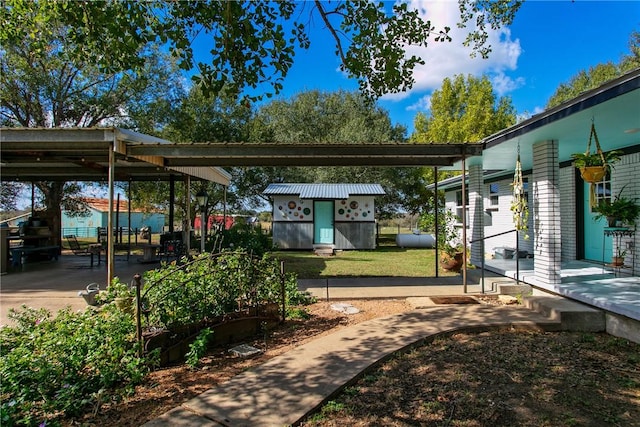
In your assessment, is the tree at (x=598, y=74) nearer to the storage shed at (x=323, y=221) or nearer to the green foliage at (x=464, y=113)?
the green foliage at (x=464, y=113)

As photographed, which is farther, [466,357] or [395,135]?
[395,135]

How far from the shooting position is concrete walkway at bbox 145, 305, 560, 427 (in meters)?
2.54

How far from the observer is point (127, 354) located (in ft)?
10.6

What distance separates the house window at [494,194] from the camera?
12.1 meters

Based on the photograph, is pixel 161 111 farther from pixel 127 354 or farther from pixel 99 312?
pixel 127 354

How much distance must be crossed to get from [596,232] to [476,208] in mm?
2571

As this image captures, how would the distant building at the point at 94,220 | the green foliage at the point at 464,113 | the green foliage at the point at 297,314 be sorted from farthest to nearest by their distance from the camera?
the distant building at the point at 94,220 < the green foliage at the point at 464,113 < the green foliage at the point at 297,314

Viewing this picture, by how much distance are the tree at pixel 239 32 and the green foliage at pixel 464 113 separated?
51.0 feet

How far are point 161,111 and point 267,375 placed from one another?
1483 centimetres

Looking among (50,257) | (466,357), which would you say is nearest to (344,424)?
(466,357)

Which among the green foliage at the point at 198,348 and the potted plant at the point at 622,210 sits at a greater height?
the potted plant at the point at 622,210

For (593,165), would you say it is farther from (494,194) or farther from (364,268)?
(494,194)

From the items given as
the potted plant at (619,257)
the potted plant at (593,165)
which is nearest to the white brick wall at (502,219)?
the potted plant at (619,257)

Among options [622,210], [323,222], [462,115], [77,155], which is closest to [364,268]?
[622,210]
